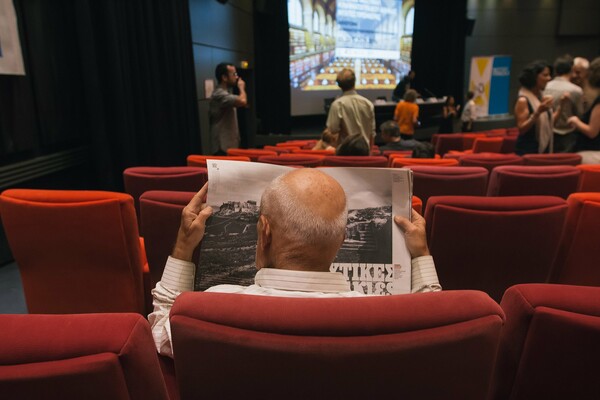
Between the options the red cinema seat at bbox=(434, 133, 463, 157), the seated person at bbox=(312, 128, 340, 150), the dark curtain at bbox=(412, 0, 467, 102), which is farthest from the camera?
the dark curtain at bbox=(412, 0, 467, 102)

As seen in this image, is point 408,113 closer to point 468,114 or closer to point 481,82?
point 468,114

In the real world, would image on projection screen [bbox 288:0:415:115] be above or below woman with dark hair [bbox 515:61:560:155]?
above

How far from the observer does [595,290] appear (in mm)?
694

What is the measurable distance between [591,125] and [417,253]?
2724 mm

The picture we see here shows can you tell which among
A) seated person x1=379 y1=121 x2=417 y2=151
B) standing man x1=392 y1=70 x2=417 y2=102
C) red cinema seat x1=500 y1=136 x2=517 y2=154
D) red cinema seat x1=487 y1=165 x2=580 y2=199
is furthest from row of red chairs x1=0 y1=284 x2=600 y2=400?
standing man x1=392 y1=70 x2=417 y2=102

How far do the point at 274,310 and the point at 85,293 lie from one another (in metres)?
1.40

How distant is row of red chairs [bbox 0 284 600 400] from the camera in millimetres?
536

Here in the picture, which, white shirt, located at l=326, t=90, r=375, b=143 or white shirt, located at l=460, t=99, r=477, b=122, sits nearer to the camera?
white shirt, located at l=326, t=90, r=375, b=143

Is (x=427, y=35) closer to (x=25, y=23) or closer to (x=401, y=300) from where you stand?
(x=25, y=23)

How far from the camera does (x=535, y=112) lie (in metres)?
3.47

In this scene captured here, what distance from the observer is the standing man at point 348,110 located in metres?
4.43

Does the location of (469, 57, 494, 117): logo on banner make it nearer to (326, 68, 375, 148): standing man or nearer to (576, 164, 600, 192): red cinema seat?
(326, 68, 375, 148): standing man

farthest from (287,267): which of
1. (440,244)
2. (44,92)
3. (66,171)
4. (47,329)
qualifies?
(66,171)

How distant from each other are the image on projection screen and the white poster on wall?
6307 mm
